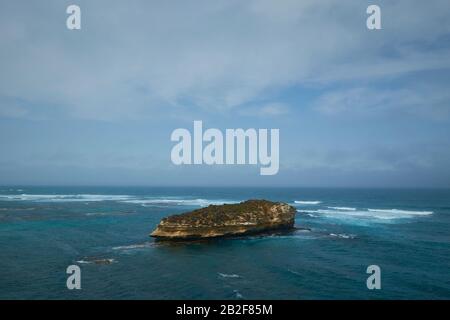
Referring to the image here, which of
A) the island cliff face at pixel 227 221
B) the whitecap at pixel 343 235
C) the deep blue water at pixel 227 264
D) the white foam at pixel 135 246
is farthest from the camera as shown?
the whitecap at pixel 343 235

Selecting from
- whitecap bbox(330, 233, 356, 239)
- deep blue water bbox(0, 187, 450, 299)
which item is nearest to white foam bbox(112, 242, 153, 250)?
deep blue water bbox(0, 187, 450, 299)

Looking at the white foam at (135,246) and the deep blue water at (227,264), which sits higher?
the white foam at (135,246)

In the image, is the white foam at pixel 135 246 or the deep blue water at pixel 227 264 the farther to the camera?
the white foam at pixel 135 246

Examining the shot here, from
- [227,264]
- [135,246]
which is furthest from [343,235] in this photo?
[135,246]

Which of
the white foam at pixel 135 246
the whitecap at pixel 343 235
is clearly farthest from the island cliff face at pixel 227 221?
the whitecap at pixel 343 235

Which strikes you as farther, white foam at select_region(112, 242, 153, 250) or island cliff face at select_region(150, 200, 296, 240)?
island cliff face at select_region(150, 200, 296, 240)

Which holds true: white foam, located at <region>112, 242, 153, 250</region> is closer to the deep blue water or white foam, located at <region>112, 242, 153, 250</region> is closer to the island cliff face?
the deep blue water

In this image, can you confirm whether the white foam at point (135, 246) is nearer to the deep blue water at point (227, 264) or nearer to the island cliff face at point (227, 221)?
the deep blue water at point (227, 264)

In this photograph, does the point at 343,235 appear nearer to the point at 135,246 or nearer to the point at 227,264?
the point at 227,264
